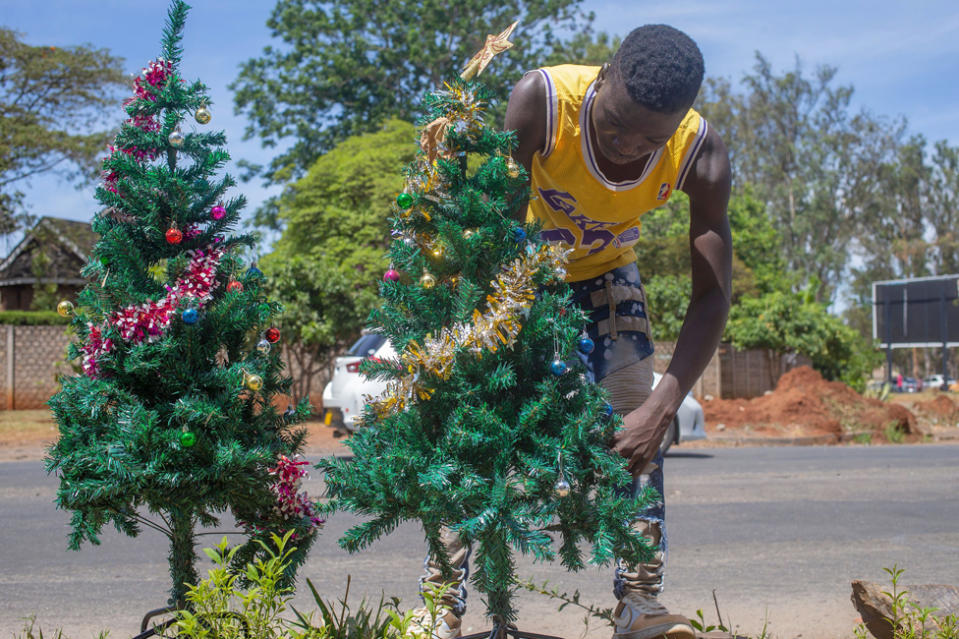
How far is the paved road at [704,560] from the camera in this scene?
143 inches

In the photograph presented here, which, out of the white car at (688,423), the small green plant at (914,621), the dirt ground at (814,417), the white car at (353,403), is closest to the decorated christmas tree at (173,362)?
the small green plant at (914,621)

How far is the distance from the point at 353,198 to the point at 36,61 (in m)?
8.79

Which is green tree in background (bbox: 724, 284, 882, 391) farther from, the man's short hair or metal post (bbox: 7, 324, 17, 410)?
the man's short hair

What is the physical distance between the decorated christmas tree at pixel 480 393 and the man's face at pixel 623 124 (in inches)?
11.7

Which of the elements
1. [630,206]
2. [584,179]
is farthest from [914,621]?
[584,179]

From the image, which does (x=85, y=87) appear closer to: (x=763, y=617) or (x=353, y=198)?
(x=353, y=198)

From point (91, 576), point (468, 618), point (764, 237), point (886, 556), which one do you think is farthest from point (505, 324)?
point (764, 237)

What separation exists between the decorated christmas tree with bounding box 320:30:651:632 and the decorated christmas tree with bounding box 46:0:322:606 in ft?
1.13

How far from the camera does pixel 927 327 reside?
1128 inches

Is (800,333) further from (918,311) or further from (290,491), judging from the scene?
(290,491)

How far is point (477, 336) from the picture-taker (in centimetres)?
206

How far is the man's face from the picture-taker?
7.36 feet

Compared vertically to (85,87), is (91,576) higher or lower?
lower

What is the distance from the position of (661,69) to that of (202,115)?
134cm
